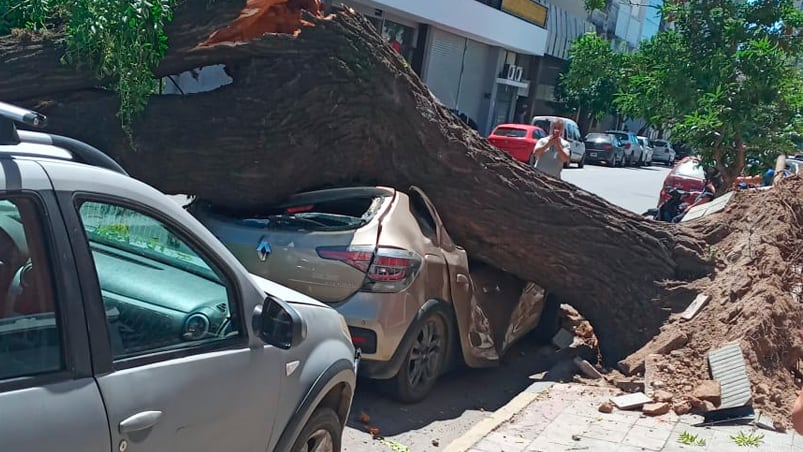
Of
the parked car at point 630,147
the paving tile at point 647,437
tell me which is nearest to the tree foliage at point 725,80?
the paving tile at point 647,437

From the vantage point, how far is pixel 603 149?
36.8 metres

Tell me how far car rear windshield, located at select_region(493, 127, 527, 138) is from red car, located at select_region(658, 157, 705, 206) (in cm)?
1047

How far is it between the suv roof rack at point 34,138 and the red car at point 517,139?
24185 mm

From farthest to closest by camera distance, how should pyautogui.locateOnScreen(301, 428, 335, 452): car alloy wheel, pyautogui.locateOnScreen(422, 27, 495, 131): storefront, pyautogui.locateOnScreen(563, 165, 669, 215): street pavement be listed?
1. pyautogui.locateOnScreen(422, 27, 495, 131): storefront
2. pyautogui.locateOnScreen(563, 165, 669, 215): street pavement
3. pyautogui.locateOnScreen(301, 428, 335, 452): car alloy wheel

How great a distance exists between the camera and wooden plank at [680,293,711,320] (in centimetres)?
698

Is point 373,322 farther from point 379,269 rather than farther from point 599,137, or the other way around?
point 599,137

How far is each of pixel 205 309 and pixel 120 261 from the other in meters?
0.35

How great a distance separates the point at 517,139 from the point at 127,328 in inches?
1001

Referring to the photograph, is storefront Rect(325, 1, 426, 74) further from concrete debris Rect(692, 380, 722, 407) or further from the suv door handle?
the suv door handle

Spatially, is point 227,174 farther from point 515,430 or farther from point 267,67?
point 515,430

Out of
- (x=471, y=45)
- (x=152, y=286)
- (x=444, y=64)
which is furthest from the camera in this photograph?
(x=471, y=45)

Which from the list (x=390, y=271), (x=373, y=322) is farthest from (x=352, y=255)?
(x=373, y=322)

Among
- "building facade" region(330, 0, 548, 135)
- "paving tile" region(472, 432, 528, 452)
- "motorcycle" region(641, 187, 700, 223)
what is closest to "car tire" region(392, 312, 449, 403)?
"paving tile" region(472, 432, 528, 452)

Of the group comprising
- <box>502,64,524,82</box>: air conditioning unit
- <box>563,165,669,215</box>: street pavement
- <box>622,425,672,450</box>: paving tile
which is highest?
<box>502,64,524,82</box>: air conditioning unit
